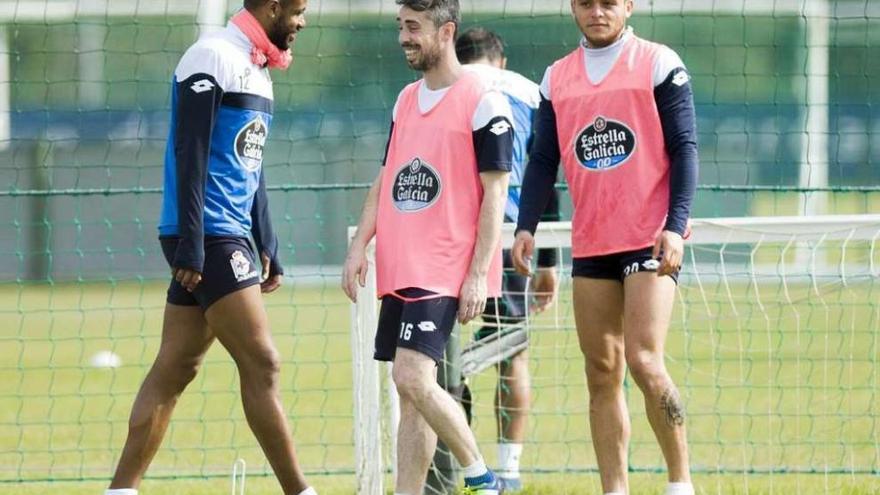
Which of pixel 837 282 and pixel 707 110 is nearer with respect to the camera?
pixel 837 282

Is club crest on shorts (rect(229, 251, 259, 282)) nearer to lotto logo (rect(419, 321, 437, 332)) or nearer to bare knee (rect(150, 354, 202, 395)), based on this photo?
bare knee (rect(150, 354, 202, 395))

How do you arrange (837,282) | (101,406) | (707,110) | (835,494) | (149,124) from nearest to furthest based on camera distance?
(835,494) < (837,282) < (101,406) < (707,110) < (149,124)

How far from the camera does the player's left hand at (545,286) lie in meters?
8.37

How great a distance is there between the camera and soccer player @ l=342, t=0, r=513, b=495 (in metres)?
6.07

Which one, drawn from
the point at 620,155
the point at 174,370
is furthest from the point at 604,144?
the point at 174,370

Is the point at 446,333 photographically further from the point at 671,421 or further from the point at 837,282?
the point at 837,282

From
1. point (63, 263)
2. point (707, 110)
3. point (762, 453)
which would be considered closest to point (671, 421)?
point (762, 453)

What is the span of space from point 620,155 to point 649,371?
817mm

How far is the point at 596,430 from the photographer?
20.8ft

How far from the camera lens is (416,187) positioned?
6.20 meters

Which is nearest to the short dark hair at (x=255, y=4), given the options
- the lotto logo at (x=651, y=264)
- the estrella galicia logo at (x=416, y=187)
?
the estrella galicia logo at (x=416, y=187)

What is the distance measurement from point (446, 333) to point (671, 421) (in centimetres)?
89

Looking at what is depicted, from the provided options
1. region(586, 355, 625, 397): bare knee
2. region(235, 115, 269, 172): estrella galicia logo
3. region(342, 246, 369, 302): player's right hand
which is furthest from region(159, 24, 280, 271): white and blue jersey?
region(586, 355, 625, 397): bare knee

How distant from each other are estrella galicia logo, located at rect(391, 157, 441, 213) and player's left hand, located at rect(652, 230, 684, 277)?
2.76ft
